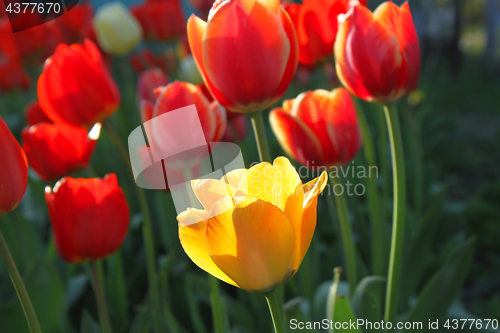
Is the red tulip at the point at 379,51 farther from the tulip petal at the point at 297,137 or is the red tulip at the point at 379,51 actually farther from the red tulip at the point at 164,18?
the red tulip at the point at 164,18

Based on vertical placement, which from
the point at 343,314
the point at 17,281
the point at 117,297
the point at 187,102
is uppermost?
the point at 187,102

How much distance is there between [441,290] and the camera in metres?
0.66

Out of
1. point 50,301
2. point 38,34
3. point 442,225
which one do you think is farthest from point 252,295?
point 38,34

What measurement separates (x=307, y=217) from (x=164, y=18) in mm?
1680

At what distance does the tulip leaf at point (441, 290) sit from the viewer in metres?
0.64

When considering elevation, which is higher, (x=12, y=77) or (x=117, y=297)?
(x=12, y=77)

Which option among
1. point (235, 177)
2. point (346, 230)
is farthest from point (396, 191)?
point (235, 177)

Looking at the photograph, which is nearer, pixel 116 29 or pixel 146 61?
pixel 116 29

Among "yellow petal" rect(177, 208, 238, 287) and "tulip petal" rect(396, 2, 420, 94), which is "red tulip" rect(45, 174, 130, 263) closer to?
"yellow petal" rect(177, 208, 238, 287)

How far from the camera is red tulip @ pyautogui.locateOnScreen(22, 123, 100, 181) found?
74 cm

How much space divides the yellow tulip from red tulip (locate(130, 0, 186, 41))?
1641 millimetres

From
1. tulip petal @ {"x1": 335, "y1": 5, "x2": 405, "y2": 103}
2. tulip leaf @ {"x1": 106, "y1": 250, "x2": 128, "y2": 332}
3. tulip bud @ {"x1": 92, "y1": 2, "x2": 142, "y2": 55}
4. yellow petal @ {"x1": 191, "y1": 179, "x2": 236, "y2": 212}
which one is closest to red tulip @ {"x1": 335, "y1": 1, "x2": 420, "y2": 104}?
tulip petal @ {"x1": 335, "y1": 5, "x2": 405, "y2": 103}

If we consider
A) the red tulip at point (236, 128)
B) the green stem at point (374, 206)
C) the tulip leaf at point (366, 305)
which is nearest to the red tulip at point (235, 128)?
the red tulip at point (236, 128)

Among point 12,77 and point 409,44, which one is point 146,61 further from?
point 409,44
